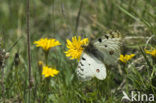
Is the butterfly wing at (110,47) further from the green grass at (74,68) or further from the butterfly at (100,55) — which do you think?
the green grass at (74,68)

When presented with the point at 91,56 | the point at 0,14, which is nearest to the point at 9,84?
the point at 91,56

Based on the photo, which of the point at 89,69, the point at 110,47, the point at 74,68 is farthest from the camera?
the point at 74,68

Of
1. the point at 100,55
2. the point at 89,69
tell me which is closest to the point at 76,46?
the point at 100,55

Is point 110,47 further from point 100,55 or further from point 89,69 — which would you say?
point 89,69

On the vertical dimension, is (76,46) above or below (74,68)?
above

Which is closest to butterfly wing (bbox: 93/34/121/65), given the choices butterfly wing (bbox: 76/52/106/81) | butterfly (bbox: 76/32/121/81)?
butterfly (bbox: 76/32/121/81)

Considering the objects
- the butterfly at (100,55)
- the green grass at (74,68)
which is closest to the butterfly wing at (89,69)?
the butterfly at (100,55)

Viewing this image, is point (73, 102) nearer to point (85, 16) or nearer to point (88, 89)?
point (88, 89)
